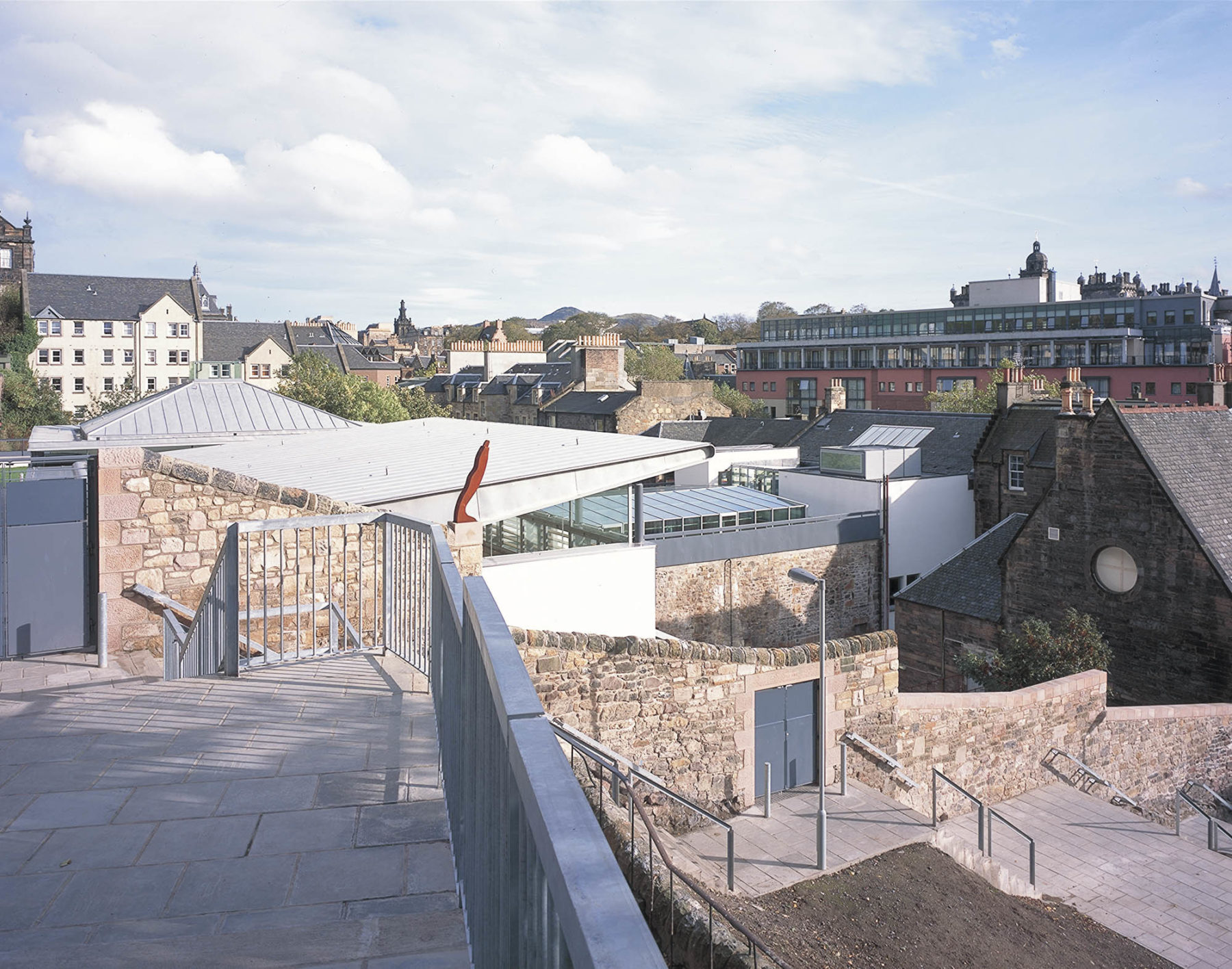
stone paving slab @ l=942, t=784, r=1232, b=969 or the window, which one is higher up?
the window

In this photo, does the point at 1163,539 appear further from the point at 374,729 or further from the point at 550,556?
the point at 374,729

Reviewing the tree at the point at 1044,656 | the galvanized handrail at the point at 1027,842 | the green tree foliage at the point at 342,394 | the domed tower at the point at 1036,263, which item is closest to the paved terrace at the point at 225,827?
the galvanized handrail at the point at 1027,842

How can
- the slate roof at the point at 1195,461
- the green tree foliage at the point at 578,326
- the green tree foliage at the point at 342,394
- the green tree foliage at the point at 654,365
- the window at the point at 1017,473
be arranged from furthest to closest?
the green tree foliage at the point at 578,326 → the green tree foliage at the point at 654,365 → the green tree foliage at the point at 342,394 → the window at the point at 1017,473 → the slate roof at the point at 1195,461

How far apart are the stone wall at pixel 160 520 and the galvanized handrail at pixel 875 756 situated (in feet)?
30.9

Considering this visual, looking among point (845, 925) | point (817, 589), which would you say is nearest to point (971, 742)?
point (845, 925)

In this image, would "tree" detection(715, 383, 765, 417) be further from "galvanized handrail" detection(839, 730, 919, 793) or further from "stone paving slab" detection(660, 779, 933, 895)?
"stone paving slab" detection(660, 779, 933, 895)

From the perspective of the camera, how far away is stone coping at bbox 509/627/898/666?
12.1m

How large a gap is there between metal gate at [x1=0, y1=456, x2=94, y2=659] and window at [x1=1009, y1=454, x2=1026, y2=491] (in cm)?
2840

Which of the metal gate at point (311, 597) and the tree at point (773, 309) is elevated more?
the tree at point (773, 309)

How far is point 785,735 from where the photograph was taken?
47.3 ft

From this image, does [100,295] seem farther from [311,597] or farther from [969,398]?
[311,597]

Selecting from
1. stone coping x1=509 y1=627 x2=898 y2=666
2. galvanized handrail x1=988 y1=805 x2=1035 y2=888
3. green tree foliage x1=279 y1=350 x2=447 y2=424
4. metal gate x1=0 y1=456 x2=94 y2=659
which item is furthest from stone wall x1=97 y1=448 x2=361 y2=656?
green tree foliage x1=279 y1=350 x2=447 y2=424

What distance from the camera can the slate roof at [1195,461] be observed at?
2120 cm

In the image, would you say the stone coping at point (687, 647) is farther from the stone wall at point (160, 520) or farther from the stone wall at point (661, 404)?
the stone wall at point (661, 404)
